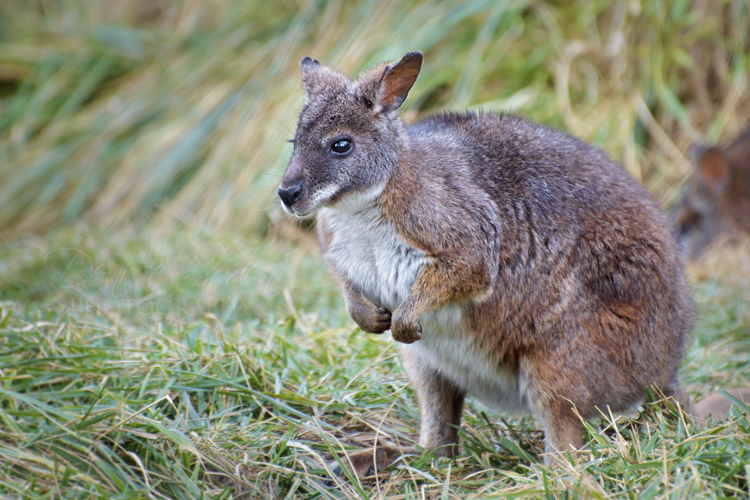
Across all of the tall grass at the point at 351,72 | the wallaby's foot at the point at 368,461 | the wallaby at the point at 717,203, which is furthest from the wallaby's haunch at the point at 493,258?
the wallaby at the point at 717,203

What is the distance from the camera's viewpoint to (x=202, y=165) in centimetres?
718

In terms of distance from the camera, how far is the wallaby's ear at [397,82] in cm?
297

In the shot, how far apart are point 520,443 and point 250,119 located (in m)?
4.67

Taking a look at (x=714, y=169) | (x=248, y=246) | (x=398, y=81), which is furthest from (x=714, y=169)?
(x=398, y=81)

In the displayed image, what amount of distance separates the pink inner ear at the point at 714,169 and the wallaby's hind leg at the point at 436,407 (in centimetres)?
391

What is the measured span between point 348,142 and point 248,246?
3.37 metres

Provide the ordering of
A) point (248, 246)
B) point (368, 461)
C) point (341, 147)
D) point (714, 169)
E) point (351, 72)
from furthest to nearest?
point (351, 72), point (714, 169), point (248, 246), point (368, 461), point (341, 147)

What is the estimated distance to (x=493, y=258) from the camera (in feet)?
9.82

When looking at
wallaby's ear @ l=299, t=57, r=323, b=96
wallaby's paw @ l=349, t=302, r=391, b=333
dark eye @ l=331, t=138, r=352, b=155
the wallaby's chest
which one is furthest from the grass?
wallaby's ear @ l=299, t=57, r=323, b=96

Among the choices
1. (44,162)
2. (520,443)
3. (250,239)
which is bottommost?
(44,162)

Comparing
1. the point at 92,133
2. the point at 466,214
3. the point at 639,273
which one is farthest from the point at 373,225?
the point at 92,133

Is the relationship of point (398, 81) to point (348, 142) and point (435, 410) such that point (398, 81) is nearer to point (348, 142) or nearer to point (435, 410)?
point (348, 142)

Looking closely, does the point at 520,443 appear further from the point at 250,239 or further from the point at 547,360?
the point at 250,239

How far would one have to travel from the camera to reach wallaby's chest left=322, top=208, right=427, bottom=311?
9.71 feet
